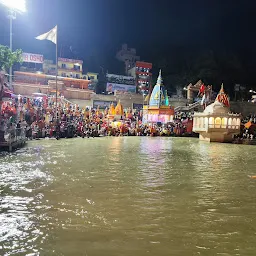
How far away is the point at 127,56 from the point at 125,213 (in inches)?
3061

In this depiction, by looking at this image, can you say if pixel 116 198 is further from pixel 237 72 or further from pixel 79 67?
pixel 237 72

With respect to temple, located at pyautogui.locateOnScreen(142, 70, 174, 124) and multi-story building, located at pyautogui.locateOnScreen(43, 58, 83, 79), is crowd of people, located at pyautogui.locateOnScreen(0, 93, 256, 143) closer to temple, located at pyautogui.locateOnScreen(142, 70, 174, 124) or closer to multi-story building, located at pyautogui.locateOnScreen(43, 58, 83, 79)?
temple, located at pyautogui.locateOnScreen(142, 70, 174, 124)

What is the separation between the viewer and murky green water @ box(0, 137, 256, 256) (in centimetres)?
410

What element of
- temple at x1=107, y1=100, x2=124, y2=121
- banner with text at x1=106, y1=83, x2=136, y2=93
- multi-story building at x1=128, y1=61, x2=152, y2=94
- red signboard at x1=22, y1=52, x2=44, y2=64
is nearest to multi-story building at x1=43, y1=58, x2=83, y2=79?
red signboard at x1=22, y1=52, x2=44, y2=64

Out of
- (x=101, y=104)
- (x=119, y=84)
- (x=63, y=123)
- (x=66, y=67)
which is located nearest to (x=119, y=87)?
(x=119, y=84)

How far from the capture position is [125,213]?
552 centimetres

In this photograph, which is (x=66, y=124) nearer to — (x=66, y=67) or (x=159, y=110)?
(x=159, y=110)

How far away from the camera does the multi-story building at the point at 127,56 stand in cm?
7775

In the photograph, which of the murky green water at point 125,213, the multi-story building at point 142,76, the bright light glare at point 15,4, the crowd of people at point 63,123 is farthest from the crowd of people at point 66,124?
the multi-story building at point 142,76

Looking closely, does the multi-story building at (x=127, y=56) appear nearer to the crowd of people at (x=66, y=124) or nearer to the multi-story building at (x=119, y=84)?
the multi-story building at (x=119, y=84)

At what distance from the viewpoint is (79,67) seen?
196 feet

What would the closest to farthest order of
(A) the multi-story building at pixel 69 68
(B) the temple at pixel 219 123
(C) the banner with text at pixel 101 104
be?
(B) the temple at pixel 219 123
(C) the banner with text at pixel 101 104
(A) the multi-story building at pixel 69 68

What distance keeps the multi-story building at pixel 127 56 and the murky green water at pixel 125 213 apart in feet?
231

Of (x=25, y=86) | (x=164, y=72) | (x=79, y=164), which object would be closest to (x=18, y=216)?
(x=79, y=164)
